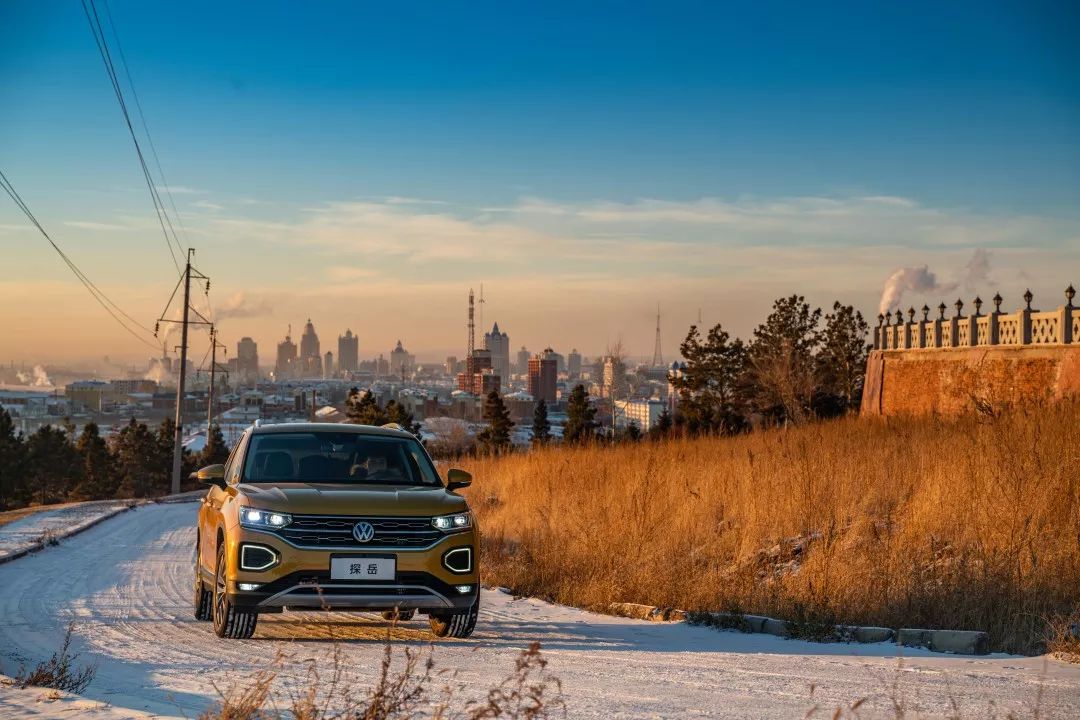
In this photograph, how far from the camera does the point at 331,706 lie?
6.36 meters

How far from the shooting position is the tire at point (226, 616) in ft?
29.3

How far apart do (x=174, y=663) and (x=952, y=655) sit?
6.09 metres

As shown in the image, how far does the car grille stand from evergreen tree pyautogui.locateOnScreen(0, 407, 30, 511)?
235ft

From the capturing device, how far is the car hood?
8.86 metres

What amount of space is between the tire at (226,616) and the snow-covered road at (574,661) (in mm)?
113

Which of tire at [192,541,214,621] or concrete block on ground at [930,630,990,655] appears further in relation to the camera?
tire at [192,541,214,621]

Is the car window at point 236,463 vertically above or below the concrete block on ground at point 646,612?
above

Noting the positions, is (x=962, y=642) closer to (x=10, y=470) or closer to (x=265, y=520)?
(x=265, y=520)

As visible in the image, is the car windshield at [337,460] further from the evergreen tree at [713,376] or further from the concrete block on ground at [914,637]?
the evergreen tree at [713,376]

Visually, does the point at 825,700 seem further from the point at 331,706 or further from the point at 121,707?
the point at 121,707

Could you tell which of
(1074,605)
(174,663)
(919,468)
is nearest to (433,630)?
(174,663)

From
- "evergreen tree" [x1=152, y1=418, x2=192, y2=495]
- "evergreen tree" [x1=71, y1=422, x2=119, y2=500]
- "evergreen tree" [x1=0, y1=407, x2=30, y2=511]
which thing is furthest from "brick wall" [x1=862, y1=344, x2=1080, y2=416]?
"evergreen tree" [x1=71, y1=422, x2=119, y2=500]

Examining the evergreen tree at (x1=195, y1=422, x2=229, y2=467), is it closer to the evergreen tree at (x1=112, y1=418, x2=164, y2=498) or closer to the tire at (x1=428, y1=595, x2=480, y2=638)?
the evergreen tree at (x1=112, y1=418, x2=164, y2=498)

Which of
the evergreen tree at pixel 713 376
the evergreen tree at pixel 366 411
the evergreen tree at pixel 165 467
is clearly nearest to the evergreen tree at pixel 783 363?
the evergreen tree at pixel 713 376
